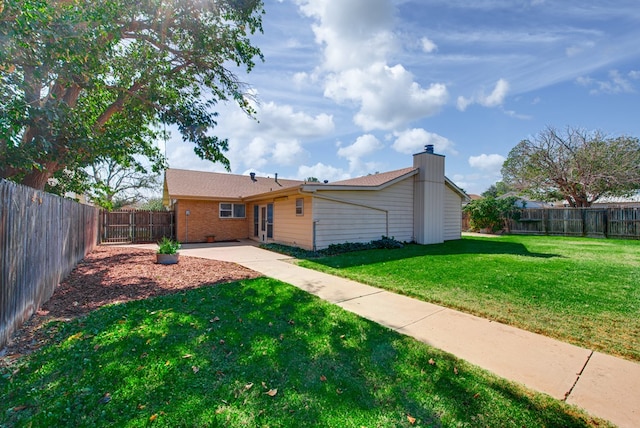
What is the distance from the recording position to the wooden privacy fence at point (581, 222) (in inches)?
625

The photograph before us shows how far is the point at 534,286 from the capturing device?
5.86m

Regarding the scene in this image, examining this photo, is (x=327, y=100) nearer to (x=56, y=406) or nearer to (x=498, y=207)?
(x=56, y=406)

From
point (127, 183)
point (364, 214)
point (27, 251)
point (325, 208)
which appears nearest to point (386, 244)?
point (364, 214)

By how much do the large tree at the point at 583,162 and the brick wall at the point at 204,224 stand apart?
80.6ft

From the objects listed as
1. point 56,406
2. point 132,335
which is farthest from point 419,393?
point 132,335

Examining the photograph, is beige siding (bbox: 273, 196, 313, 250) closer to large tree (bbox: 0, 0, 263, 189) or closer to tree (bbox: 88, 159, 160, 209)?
large tree (bbox: 0, 0, 263, 189)

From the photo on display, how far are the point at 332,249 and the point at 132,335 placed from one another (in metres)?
7.88

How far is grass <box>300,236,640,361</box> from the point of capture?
12.7 ft

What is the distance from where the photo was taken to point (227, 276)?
6793 millimetres

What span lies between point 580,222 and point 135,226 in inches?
1012

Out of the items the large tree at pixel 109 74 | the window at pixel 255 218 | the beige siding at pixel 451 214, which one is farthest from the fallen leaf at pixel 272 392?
the beige siding at pixel 451 214

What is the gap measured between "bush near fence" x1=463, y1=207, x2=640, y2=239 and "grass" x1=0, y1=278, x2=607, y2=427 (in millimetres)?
20062

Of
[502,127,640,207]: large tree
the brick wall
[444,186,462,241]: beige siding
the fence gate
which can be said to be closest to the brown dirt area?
the brick wall

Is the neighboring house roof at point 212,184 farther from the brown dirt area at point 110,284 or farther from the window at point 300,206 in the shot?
the brown dirt area at point 110,284
